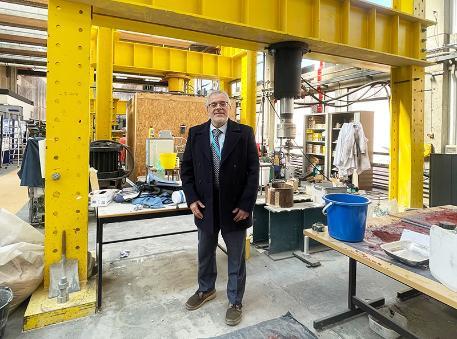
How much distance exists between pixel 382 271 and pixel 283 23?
2.41 meters

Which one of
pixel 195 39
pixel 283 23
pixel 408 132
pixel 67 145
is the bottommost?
pixel 67 145

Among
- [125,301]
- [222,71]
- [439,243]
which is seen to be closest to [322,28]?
[439,243]

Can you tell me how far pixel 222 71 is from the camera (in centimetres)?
678

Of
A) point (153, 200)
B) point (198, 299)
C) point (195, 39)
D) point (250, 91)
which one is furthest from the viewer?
point (250, 91)

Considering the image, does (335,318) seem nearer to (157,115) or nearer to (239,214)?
(239,214)

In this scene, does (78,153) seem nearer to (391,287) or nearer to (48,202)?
(48,202)

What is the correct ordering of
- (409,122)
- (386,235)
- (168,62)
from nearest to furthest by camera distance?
(386,235), (409,122), (168,62)

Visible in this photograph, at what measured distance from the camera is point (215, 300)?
256 centimetres

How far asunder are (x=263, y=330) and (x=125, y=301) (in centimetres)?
121

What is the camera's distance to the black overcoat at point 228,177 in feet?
7.34

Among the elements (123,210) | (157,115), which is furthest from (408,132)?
(157,115)

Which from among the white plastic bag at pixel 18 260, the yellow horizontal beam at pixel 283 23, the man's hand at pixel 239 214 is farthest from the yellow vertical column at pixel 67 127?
the man's hand at pixel 239 214

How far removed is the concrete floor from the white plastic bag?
24 cm

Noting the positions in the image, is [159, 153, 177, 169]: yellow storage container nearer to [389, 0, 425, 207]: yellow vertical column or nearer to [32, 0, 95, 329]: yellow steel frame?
[32, 0, 95, 329]: yellow steel frame
